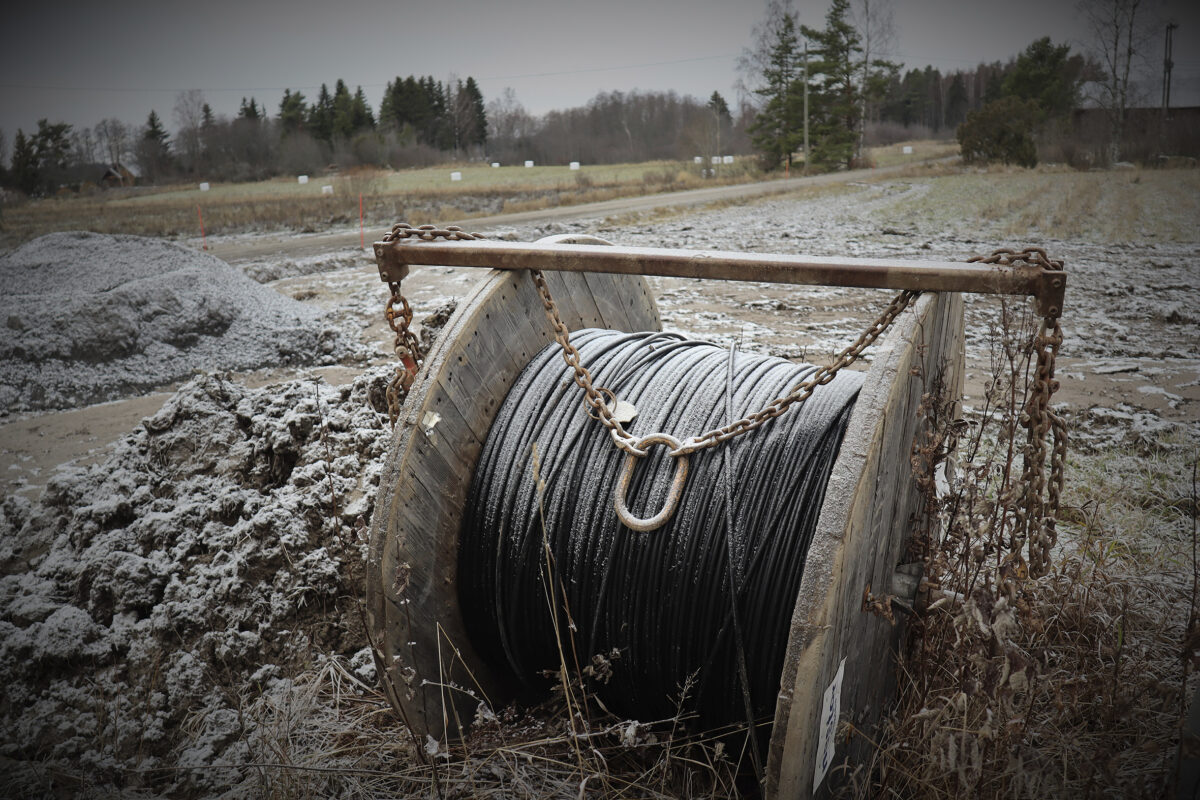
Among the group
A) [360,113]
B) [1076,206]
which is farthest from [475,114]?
[1076,206]

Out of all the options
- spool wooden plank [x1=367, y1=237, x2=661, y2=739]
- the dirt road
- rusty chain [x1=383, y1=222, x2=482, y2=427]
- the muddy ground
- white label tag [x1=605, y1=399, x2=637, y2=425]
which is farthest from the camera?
the dirt road

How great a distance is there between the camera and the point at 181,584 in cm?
311

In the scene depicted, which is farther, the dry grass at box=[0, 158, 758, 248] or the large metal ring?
the dry grass at box=[0, 158, 758, 248]

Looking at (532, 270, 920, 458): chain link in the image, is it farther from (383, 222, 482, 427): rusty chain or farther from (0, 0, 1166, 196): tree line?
(0, 0, 1166, 196): tree line

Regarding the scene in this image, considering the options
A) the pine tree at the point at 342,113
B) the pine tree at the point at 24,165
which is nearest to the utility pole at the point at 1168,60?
the pine tree at the point at 24,165

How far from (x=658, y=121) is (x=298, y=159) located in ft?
98.4

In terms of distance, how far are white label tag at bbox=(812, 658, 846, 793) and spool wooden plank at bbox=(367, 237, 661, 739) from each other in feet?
3.61

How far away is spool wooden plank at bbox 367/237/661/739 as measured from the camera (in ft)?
7.47

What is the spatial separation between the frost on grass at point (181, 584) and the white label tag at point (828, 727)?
158 centimetres

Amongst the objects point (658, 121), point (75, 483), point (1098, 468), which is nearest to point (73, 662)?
point (75, 483)

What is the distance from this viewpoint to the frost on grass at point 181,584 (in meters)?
2.74

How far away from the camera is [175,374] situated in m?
6.69

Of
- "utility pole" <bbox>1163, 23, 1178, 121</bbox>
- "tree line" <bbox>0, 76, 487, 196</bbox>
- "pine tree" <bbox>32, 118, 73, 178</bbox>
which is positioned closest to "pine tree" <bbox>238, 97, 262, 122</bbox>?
"tree line" <bbox>0, 76, 487, 196</bbox>

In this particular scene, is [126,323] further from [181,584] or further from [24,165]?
[24,165]
